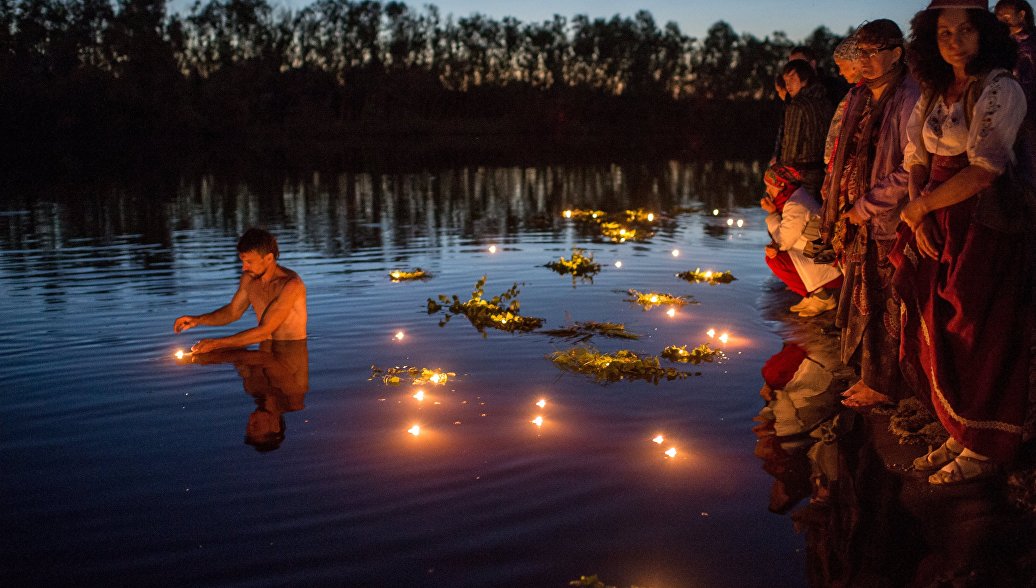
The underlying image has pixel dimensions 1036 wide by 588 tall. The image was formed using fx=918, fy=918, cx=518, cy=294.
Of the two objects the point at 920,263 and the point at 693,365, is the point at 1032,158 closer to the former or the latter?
the point at 920,263

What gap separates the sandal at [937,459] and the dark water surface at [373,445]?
790mm

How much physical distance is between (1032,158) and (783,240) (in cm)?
399

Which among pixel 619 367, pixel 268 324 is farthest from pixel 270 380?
pixel 619 367

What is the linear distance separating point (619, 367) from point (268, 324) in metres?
2.77

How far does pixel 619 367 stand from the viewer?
6.59 metres

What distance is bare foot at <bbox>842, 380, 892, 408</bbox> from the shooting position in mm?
5586

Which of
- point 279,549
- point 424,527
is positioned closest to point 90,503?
point 279,549

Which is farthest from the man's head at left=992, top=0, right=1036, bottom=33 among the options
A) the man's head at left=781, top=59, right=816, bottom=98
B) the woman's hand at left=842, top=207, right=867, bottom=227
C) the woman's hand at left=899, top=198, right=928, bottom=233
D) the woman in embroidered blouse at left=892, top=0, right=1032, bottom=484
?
the man's head at left=781, top=59, right=816, bottom=98

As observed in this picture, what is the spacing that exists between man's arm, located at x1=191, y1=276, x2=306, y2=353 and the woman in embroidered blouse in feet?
15.3

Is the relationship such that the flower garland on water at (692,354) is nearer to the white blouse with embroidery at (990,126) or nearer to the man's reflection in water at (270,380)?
the man's reflection in water at (270,380)

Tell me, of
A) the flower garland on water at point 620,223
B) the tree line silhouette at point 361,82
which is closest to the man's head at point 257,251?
the flower garland on water at point 620,223

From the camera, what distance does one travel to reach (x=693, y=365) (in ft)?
22.4

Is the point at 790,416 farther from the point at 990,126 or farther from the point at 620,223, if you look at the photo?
the point at 620,223

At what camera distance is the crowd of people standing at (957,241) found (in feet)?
13.8
